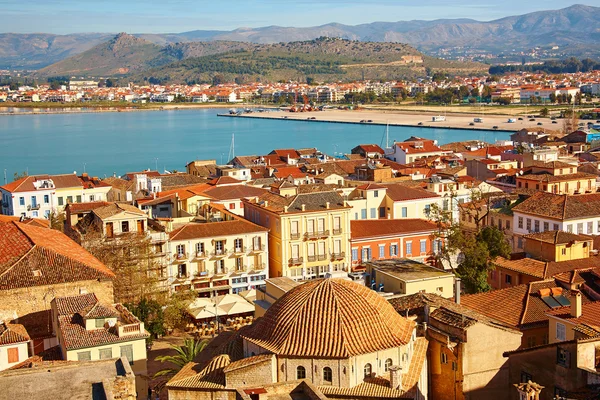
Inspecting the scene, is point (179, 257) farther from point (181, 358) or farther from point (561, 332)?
point (561, 332)

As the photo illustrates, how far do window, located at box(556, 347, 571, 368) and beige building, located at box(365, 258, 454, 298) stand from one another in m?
4.64

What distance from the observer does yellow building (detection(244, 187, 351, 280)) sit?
2445cm

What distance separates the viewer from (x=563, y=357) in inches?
478

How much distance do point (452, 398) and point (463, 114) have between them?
113635 mm

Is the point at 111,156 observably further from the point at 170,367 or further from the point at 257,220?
the point at 170,367

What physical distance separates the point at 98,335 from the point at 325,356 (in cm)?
462

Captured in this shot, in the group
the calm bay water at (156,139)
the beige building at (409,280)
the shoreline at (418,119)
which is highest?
the beige building at (409,280)

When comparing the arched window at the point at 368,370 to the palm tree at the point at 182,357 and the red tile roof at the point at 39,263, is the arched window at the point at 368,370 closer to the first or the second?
the palm tree at the point at 182,357

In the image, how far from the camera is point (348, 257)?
2530 centimetres

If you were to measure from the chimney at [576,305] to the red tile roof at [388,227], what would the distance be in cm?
1151

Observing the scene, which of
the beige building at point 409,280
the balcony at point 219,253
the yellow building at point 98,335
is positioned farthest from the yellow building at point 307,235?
the yellow building at point 98,335

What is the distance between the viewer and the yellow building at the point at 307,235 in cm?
2445

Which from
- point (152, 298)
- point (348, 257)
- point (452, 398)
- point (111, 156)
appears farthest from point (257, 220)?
point (111, 156)

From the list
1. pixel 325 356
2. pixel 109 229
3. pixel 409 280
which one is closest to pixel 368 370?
pixel 325 356
